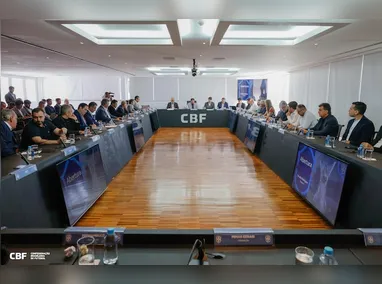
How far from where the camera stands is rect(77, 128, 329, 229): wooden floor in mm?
3404

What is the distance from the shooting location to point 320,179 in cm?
342

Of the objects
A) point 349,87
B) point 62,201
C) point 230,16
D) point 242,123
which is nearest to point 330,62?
point 349,87

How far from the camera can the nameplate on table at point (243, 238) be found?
149 cm

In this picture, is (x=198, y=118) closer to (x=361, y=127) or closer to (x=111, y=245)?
(x=361, y=127)

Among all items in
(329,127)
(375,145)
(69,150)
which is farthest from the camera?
(375,145)

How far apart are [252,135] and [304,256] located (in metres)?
5.87

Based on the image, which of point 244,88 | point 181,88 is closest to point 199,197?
point 181,88

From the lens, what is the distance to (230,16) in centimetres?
344

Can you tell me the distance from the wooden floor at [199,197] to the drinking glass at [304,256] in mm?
1930

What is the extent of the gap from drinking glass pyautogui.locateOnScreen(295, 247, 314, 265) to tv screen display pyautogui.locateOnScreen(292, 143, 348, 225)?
5.94 feet

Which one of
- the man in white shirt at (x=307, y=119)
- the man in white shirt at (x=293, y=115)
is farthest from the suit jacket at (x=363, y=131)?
the man in white shirt at (x=293, y=115)

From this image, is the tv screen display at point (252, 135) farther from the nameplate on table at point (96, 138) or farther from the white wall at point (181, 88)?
the white wall at point (181, 88)

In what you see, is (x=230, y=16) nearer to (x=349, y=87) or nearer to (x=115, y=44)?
(x=115, y=44)

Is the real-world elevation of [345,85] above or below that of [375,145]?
above
